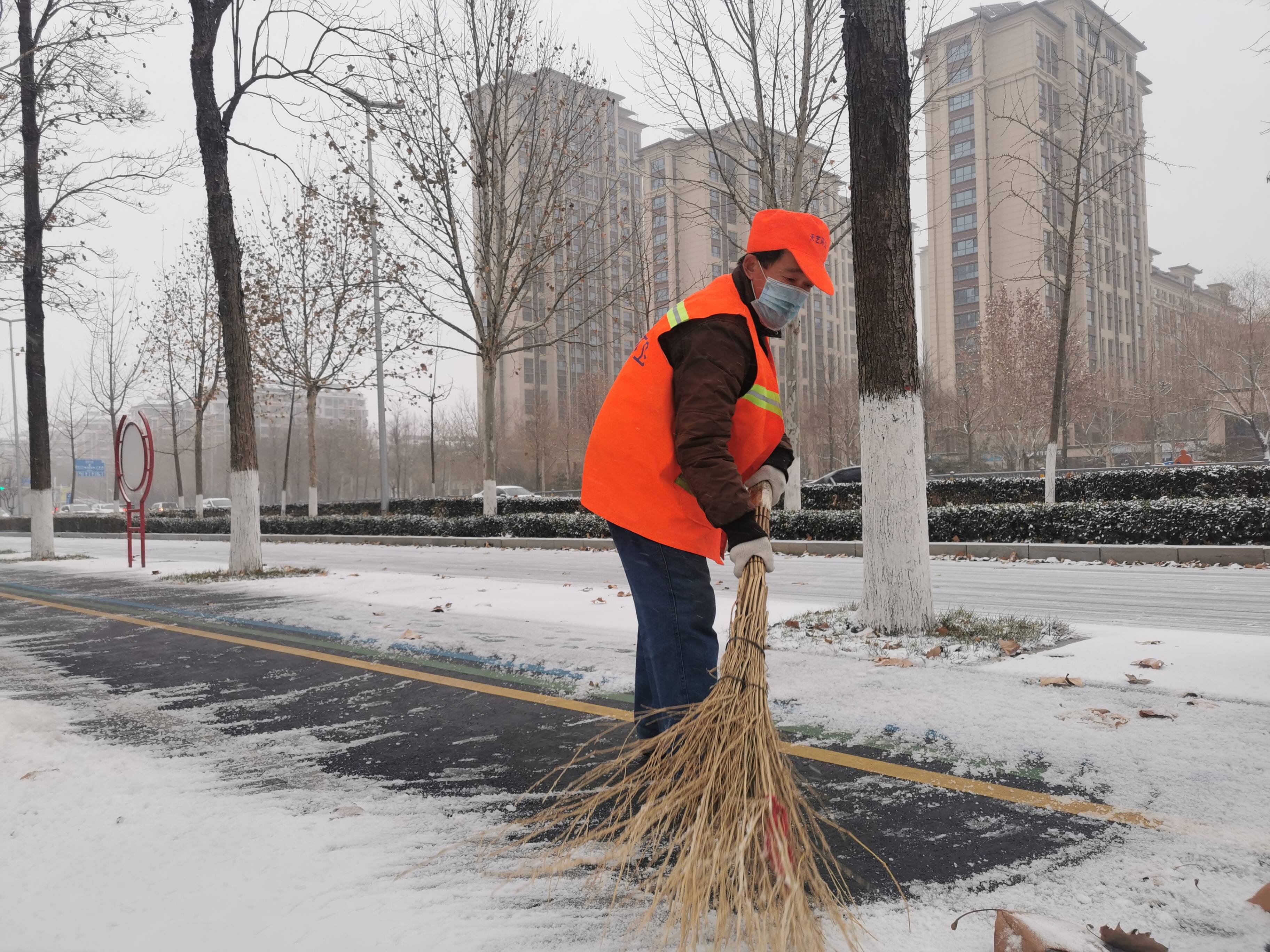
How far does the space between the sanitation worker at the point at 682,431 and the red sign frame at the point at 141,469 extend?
12.7 m

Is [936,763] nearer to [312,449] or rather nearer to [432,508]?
[432,508]

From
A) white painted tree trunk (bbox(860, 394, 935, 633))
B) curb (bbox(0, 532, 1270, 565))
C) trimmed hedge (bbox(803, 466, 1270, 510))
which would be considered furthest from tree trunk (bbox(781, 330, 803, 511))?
white painted tree trunk (bbox(860, 394, 935, 633))

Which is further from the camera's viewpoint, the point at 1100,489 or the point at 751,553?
the point at 1100,489

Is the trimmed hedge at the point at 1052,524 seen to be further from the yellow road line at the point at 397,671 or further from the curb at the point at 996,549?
the yellow road line at the point at 397,671

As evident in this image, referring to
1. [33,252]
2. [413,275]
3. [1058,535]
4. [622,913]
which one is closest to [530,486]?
[413,275]

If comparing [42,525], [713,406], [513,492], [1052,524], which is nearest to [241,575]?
A: [42,525]

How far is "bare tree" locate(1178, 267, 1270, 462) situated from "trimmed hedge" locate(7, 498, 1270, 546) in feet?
82.9

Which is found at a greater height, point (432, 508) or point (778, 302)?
point (778, 302)

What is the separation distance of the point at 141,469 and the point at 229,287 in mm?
4199

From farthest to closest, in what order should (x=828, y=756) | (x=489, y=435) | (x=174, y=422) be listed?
(x=174, y=422)
(x=489, y=435)
(x=828, y=756)

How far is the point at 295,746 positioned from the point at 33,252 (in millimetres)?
16920

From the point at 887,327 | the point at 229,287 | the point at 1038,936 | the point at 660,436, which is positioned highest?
the point at 229,287

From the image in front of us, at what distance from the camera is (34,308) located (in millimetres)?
16344

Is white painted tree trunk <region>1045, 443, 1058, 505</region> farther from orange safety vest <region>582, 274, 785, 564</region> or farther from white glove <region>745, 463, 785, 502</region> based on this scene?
orange safety vest <region>582, 274, 785, 564</region>
